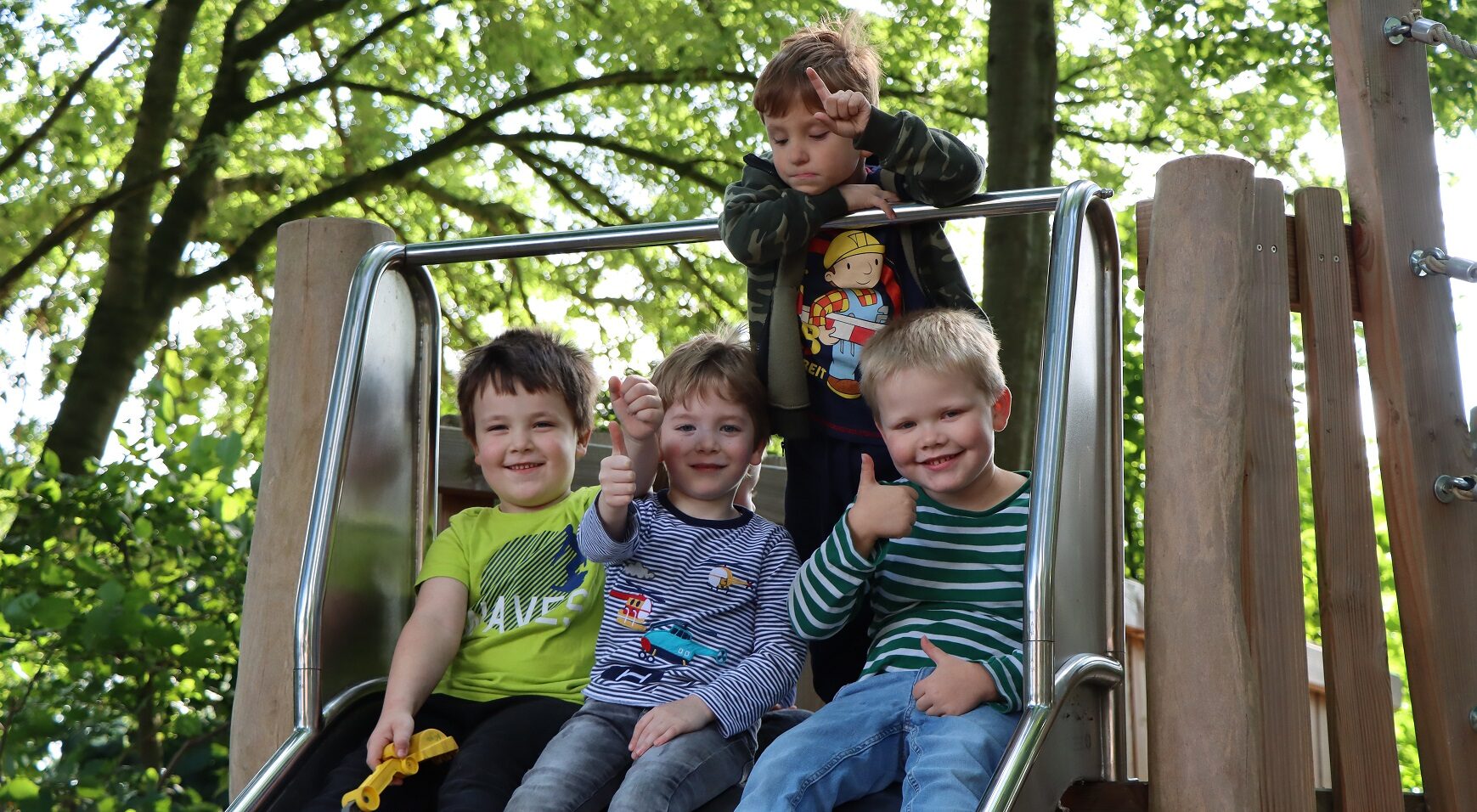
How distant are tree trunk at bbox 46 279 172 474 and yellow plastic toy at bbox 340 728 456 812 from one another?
628cm

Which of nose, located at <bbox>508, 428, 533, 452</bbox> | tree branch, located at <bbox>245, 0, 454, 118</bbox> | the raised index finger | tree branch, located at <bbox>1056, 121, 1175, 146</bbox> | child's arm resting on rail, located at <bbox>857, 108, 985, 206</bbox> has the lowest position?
nose, located at <bbox>508, 428, 533, 452</bbox>

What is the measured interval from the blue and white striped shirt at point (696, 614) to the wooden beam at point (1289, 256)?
2.85 feet

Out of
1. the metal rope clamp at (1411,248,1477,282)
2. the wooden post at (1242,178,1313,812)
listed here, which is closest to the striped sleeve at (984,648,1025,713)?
the wooden post at (1242,178,1313,812)

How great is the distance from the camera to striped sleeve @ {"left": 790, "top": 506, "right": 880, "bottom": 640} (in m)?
2.40

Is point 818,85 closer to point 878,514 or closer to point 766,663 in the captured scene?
point 878,514

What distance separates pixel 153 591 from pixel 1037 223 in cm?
339

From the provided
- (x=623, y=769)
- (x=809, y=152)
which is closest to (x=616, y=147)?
(x=809, y=152)

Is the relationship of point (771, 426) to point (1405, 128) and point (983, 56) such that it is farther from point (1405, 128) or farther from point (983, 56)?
point (983, 56)

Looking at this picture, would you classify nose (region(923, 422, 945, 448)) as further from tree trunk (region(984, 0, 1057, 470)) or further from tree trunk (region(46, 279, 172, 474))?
tree trunk (region(46, 279, 172, 474))

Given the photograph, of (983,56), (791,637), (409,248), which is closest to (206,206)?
(983,56)

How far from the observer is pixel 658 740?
2408 millimetres

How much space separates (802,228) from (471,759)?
110 cm

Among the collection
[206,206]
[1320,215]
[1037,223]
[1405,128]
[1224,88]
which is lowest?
[1320,215]

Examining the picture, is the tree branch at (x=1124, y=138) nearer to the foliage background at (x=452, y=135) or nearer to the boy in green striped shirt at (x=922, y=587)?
the foliage background at (x=452, y=135)
